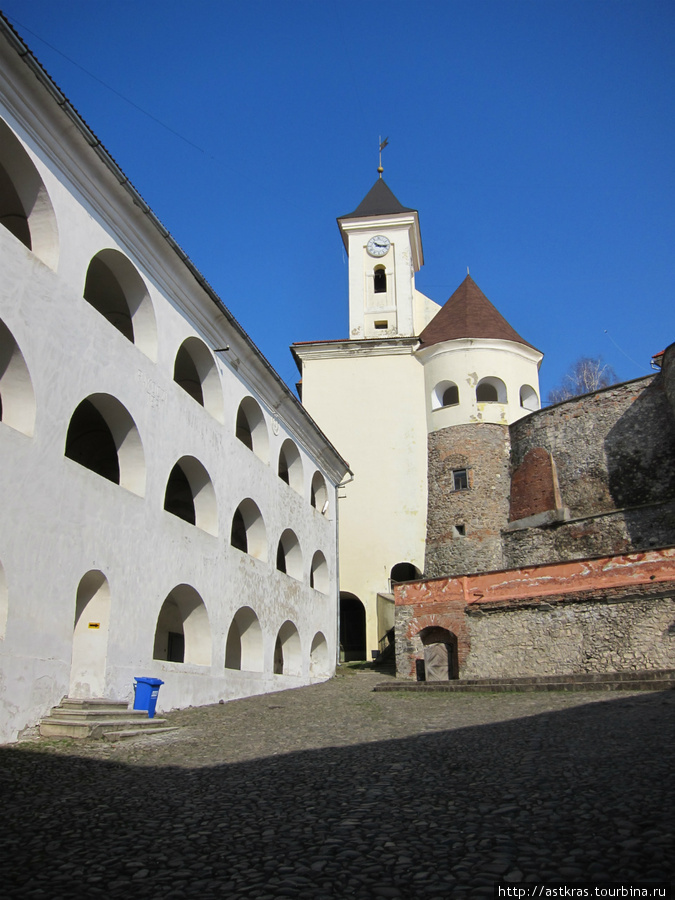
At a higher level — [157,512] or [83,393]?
[83,393]

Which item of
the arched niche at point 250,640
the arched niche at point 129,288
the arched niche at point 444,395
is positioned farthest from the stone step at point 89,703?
the arched niche at point 444,395

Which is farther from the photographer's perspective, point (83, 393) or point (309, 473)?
point (309, 473)

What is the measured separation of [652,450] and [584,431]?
7.24ft

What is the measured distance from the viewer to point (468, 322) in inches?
997

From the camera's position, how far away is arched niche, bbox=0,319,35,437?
8039 millimetres

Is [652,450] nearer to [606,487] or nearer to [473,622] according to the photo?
[606,487]

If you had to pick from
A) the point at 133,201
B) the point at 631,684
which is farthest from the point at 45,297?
the point at 631,684

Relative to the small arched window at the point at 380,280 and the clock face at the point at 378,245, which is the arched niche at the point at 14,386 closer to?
the small arched window at the point at 380,280

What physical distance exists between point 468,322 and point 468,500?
668cm

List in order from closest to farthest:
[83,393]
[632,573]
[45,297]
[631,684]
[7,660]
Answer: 1. [7,660]
2. [45,297]
3. [83,393]
4. [631,684]
5. [632,573]

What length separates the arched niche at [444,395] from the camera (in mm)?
24672

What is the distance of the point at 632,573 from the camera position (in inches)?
530

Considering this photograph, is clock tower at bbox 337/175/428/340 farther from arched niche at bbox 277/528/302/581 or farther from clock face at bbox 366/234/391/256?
arched niche at bbox 277/528/302/581

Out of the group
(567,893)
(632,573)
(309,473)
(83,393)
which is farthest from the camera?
(309,473)
